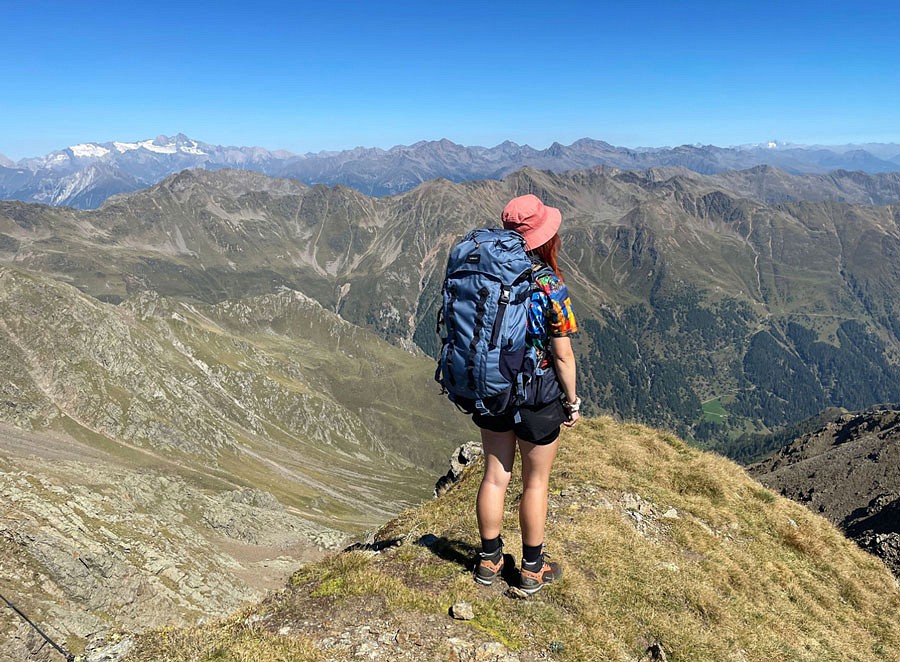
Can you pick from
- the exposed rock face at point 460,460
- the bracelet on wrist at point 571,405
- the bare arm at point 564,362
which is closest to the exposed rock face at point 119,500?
the bracelet on wrist at point 571,405

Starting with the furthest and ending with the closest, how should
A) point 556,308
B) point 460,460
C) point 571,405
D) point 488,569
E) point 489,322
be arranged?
1. point 460,460
2. point 488,569
3. point 571,405
4. point 556,308
5. point 489,322

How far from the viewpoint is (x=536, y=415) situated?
331 inches

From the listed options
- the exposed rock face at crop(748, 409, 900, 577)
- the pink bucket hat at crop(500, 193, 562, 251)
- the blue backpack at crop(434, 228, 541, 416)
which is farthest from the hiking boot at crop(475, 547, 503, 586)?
the exposed rock face at crop(748, 409, 900, 577)

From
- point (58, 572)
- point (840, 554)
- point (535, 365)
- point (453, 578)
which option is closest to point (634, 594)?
point (453, 578)

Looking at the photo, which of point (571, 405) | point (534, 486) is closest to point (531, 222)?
point (571, 405)

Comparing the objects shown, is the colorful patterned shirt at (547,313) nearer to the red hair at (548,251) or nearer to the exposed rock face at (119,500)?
the red hair at (548,251)

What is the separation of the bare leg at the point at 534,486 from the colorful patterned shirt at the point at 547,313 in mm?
1728

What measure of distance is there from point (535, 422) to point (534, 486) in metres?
1.53

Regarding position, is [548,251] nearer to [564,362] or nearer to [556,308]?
[556,308]

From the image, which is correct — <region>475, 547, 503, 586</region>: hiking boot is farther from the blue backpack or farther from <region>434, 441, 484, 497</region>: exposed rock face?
<region>434, 441, 484, 497</region>: exposed rock face

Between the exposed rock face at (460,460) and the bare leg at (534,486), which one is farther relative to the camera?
the exposed rock face at (460,460)

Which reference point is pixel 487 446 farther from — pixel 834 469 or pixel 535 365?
pixel 834 469

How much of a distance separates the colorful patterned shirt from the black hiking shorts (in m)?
0.83

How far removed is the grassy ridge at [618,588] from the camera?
8523mm
